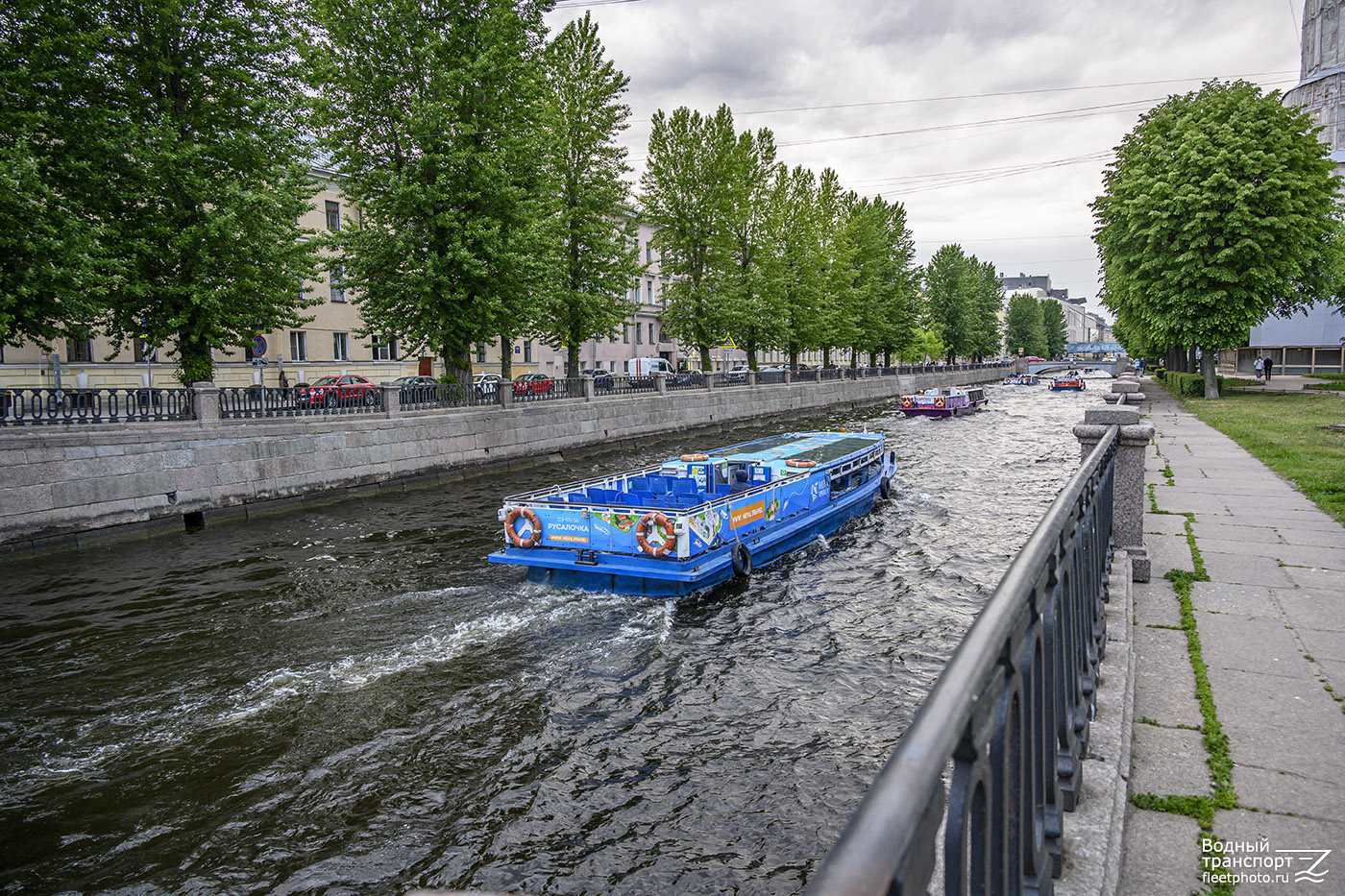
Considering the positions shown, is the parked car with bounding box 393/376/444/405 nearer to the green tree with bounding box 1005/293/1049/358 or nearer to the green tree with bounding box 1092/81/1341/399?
the green tree with bounding box 1092/81/1341/399

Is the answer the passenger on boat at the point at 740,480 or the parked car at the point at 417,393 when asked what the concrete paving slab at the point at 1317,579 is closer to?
the passenger on boat at the point at 740,480

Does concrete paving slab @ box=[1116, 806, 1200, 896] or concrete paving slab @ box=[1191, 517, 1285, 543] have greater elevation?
concrete paving slab @ box=[1191, 517, 1285, 543]

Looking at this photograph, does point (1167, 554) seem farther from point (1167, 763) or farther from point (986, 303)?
point (986, 303)

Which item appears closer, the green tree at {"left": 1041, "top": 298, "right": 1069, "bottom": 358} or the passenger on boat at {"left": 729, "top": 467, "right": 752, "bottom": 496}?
the passenger on boat at {"left": 729, "top": 467, "right": 752, "bottom": 496}

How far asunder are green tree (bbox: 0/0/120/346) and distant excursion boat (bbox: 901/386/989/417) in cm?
3706

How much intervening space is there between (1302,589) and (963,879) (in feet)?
22.7

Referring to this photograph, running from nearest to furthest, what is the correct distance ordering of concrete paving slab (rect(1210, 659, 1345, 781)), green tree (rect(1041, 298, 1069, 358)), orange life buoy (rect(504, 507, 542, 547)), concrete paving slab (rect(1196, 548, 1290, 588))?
concrete paving slab (rect(1210, 659, 1345, 781)) → concrete paving slab (rect(1196, 548, 1290, 588)) → orange life buoy (rect(504, 507, 542, 547)) → green tree (rect(1041, 298, 1069, 358))

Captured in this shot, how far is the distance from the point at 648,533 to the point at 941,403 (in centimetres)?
3507

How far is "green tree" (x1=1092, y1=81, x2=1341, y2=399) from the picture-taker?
31.6m

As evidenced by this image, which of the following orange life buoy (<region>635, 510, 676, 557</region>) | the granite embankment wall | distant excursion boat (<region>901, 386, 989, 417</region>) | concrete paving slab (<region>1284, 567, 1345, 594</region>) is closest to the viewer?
concrete paving slab (<region>1284, 567, 1345, 594</region>)

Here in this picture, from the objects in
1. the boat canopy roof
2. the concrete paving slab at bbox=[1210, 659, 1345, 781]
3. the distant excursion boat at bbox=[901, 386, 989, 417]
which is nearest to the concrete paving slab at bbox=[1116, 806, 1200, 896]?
the concrete paving slab at bbox=[1210, 659, 1345, 781]

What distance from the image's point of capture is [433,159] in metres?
23.0

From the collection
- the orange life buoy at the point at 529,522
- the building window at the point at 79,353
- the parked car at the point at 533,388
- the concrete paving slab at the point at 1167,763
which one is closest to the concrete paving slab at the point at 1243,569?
the concrete paving slab at the point at 1167,763

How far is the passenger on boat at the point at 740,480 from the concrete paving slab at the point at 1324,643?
9545mm
